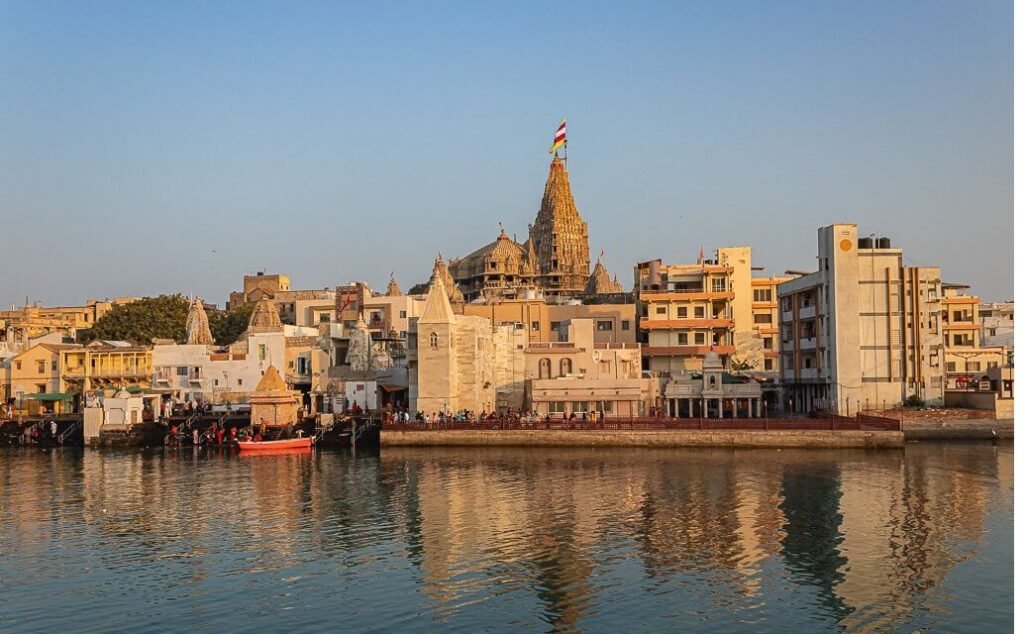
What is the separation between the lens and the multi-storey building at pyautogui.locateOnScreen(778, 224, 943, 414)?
6047 centimetres

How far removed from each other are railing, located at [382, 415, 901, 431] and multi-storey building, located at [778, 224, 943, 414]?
4.79 meters

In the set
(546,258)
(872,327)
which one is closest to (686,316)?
(872,327)

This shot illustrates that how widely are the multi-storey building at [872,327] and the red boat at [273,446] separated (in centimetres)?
3092

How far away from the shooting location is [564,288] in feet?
441

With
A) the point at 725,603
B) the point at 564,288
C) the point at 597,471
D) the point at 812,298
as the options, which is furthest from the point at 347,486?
the point at 564,288

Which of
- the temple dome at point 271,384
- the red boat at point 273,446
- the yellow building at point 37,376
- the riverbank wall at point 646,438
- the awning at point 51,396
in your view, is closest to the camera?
the riverbank wall at point 646,438

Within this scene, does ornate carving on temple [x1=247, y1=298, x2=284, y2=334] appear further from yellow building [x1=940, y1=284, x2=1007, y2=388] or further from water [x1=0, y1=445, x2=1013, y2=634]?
yellow building [x1=940, y1=284, x2=1007, y2=388]

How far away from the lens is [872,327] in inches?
2409

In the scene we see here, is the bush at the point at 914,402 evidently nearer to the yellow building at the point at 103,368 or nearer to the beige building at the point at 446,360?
the beige building at the point at 446,360

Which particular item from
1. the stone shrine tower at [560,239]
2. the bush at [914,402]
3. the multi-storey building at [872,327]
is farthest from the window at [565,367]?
the stone shrine tower at [560,239]

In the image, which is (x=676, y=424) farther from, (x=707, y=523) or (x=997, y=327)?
(x=997, y=327)

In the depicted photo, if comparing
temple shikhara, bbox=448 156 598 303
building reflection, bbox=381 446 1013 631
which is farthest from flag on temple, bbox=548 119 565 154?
building reflection, bbox=381 446 1013 631

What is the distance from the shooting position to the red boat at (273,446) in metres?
57.7

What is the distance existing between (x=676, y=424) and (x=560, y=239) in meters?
82.6
